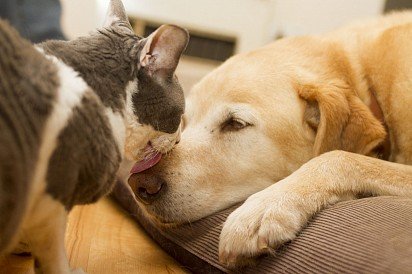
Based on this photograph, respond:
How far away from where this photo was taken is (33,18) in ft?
8.64

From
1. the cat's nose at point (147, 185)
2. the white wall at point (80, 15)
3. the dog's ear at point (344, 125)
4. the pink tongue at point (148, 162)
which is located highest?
the dog's ear at point (344, 125)

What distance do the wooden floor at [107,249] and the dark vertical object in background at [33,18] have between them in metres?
1.15

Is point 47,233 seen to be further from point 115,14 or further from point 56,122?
point 115,14

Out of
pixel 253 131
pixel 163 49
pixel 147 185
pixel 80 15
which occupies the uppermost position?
pixel 163 49

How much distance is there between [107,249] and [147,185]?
0.26 m

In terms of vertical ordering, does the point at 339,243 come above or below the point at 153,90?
below

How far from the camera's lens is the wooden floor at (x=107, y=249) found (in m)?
1.34

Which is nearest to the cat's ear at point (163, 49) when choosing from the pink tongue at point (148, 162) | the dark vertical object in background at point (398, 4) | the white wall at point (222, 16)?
the pink tongue at point (148, 162)

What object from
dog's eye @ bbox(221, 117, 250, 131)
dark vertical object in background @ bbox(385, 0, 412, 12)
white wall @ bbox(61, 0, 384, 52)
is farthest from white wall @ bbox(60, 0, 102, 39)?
dog's eye @ bbox(221, 117, 250, 131)

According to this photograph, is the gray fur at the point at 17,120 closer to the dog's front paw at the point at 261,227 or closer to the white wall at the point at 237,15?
the dog's front paw at the point at 261,227

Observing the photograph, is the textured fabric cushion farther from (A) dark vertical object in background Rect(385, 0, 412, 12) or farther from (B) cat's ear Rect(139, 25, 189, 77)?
(A) dark vertical object in background Rect(385, 0, 412, 12)

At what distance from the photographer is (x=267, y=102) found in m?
1.63

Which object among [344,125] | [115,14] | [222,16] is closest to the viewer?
[115,14]

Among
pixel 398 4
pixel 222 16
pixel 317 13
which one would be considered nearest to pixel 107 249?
pixel 398 4
